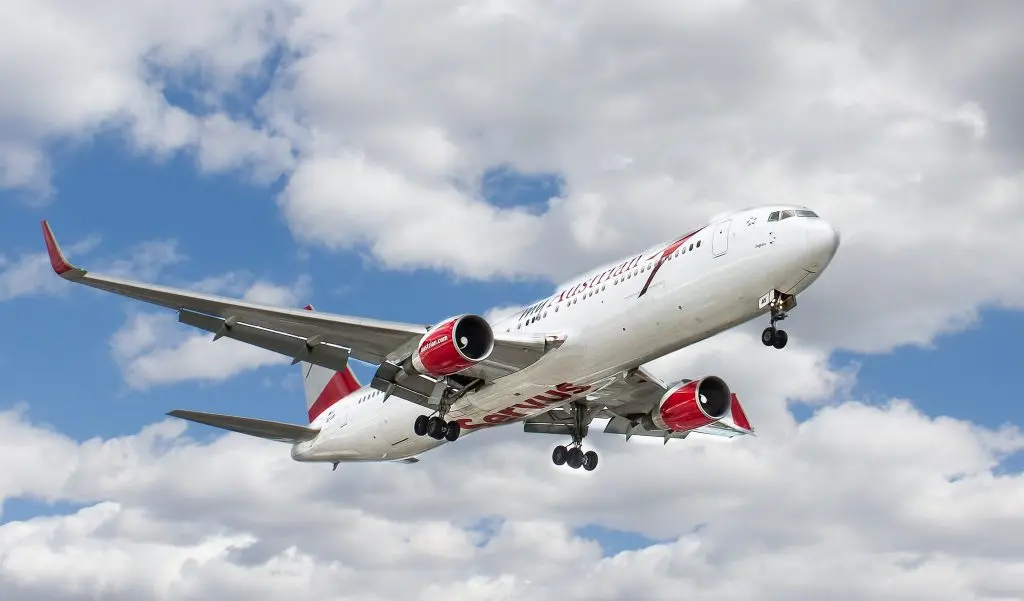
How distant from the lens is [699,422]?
116 feet

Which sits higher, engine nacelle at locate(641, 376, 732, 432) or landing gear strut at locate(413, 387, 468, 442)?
engine nacelle at locate(641, 376, 732, 432)

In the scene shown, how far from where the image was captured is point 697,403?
35188 millimetres

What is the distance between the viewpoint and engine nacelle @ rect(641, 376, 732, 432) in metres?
35.3

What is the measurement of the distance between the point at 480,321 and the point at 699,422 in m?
9.75

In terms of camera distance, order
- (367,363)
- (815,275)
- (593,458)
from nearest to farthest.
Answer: (815,275), (367,363), (593,458)

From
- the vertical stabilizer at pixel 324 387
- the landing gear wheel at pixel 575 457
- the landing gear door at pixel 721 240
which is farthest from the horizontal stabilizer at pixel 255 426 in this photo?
the landing gear door at pixel 721 240

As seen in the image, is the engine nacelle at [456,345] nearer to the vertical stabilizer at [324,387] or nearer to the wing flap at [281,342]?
the wing flap at [281,342]

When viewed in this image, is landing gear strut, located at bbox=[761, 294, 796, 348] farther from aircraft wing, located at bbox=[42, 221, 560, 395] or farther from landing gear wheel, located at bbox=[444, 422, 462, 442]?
landing gear wheel, located at bbox=[444, 422, 462, 442]

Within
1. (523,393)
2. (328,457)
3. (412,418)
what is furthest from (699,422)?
(328,457)

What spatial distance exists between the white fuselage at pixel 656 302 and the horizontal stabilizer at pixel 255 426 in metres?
6.46

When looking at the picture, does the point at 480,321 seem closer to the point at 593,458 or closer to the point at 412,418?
the point at 412,418

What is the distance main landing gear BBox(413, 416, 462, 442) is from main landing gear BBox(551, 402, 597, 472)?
5.51m

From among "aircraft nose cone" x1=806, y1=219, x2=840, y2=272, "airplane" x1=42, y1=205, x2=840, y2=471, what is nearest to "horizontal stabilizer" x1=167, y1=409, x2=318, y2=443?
"airplane" x1=42, y1=205, x2=840, y2=471

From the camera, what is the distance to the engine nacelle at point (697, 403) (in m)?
35.3
